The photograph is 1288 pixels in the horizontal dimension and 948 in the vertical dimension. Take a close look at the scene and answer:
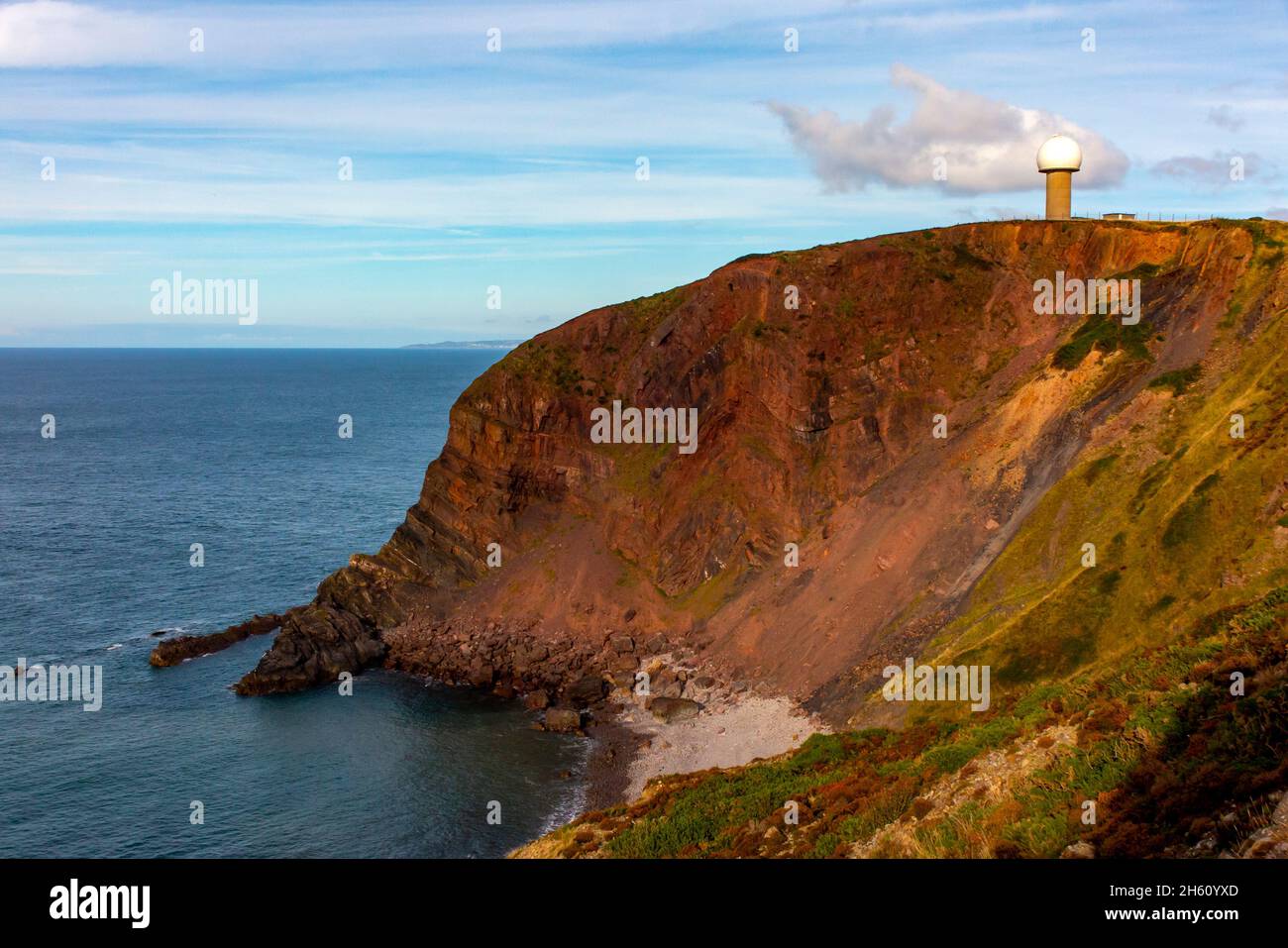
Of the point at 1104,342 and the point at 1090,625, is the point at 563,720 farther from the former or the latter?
the point at 1104,342

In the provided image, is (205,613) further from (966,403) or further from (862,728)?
(966,403)

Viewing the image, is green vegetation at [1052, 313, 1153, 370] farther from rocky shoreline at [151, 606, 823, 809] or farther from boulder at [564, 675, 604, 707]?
boulder at [564, 675, 604, 707]

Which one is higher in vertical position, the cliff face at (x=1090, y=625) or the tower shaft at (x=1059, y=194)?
the tower shaft at (x=1059, y=194)

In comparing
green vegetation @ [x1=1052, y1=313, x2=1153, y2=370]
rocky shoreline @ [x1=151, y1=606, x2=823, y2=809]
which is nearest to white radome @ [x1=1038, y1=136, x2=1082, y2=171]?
green vegetation @ [x1=1052, y1=313, x2=1153, y2=370]

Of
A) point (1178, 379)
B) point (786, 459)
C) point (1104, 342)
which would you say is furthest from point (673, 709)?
point (1104, 342)

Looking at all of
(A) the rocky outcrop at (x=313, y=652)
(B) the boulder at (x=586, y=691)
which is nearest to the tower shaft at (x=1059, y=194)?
(B) the boulder at (x=586, y=691)

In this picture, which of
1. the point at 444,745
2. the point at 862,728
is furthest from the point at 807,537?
the point at 444,745

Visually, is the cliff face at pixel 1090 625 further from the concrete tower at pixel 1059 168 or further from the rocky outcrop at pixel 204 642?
the rocky outcrop at pixel 204 642
